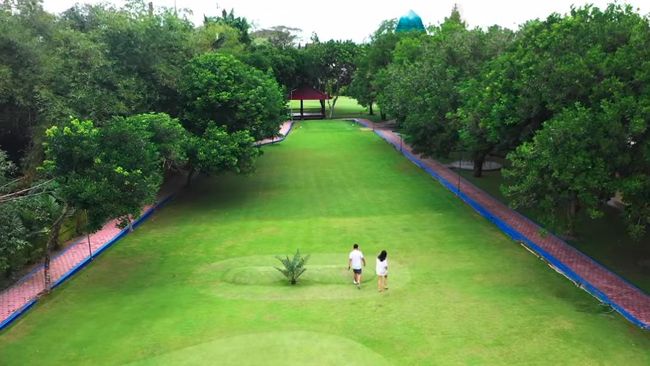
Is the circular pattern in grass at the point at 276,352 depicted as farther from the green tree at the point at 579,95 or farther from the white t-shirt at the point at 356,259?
the green tree at the point at 579,95

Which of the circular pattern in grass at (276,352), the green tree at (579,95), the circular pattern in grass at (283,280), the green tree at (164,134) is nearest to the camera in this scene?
the circular pattern in grass at (276,352)

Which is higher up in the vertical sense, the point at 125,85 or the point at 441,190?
the point at 125,85

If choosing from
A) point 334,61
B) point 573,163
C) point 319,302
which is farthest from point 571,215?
point 334,61

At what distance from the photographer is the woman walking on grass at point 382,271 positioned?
49.1ft

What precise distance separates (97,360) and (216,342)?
2573mm

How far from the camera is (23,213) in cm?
1628

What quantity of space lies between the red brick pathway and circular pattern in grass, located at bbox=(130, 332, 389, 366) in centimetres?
714

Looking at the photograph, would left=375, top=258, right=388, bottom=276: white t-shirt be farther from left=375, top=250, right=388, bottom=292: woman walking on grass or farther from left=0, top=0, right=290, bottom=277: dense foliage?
left=0, top=0, right=290, bottom=277: dense foliage

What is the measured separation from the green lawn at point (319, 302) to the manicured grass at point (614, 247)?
213 centimetres

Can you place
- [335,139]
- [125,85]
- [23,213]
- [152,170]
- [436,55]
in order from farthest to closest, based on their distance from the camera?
[335,139]
[436,55]
[125,85]
[152,170]
[23,213]

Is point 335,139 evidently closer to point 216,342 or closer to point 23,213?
point 23,213

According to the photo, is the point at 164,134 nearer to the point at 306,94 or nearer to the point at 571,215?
the point at 571,215

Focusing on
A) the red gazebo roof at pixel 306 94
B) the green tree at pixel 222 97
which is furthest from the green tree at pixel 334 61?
the green tree at pixel 222 97

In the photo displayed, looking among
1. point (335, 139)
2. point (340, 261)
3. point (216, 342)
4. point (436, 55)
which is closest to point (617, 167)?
point (340, 261)
